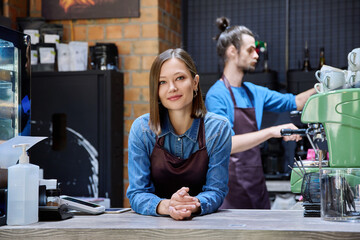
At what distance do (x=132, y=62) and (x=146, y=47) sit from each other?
15 cm

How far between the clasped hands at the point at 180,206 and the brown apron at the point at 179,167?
208 mm

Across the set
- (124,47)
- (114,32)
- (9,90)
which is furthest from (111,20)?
(9,90)

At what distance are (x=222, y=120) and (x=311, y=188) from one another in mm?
433

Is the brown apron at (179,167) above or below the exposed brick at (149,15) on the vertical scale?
below

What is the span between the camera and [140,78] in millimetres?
3736

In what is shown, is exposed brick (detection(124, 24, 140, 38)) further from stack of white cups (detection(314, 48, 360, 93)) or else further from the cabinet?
stack of white cups (detection(314, 48, 360, 93))

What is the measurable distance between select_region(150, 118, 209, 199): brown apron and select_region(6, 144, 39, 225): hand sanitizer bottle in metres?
0.51

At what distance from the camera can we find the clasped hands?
1632 millimetres

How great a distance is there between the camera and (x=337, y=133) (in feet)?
5.59

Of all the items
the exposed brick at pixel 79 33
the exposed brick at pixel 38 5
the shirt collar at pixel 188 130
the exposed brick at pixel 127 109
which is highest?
the exposed brick at pixel 38 5

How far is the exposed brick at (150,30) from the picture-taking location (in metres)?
3.71

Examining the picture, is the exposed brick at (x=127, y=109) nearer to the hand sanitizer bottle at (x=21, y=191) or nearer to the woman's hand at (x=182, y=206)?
the woman's hand at (x=182, y=206)

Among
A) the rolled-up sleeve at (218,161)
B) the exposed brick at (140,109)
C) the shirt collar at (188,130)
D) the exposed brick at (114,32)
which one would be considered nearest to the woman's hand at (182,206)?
the rolled-up sleeve at (218,161)

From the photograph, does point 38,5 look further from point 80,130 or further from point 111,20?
point 80,130
